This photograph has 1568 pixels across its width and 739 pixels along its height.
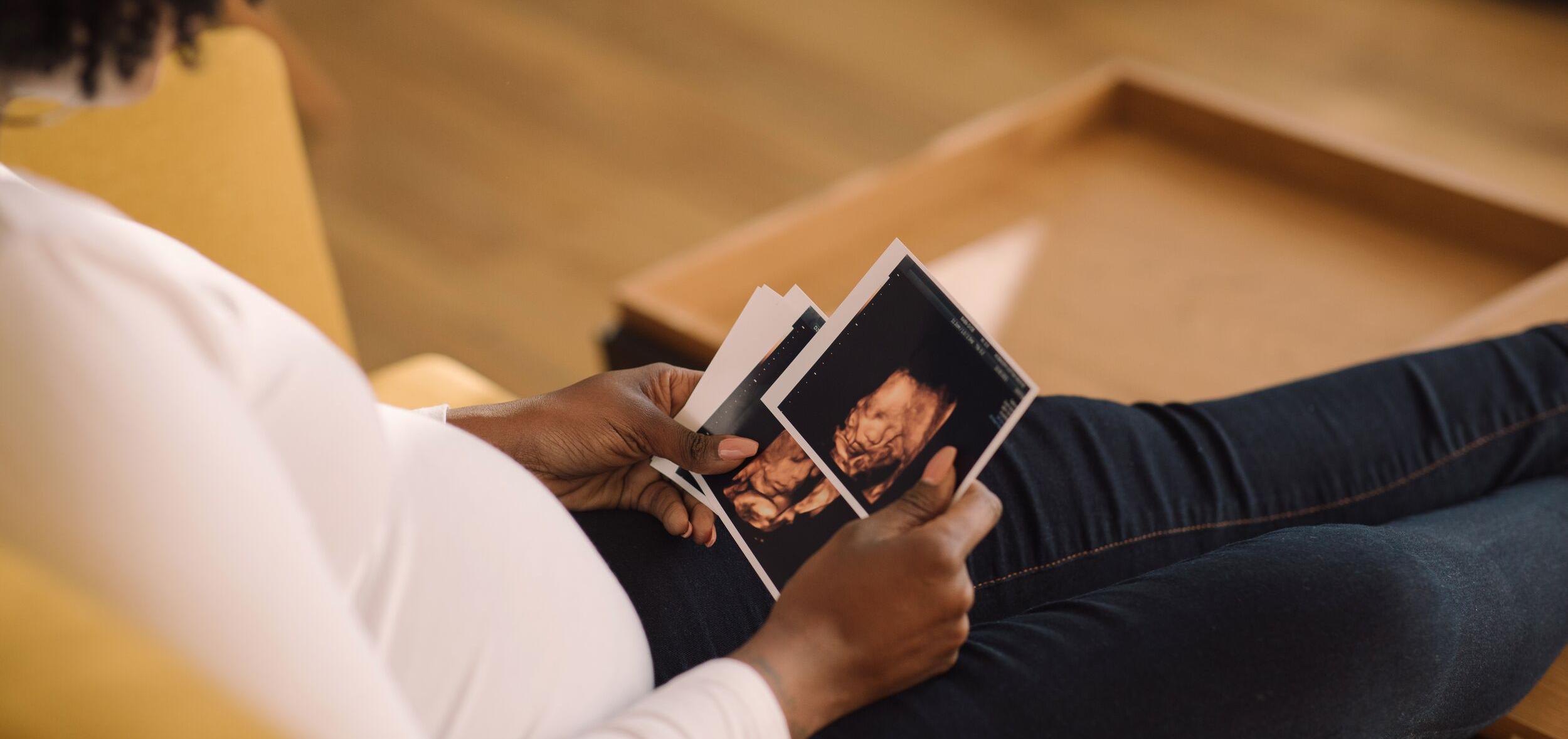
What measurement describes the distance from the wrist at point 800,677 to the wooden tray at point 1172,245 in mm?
749

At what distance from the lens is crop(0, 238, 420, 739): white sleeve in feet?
1.79

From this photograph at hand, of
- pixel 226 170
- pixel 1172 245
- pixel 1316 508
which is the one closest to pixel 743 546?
pixel 1316 508

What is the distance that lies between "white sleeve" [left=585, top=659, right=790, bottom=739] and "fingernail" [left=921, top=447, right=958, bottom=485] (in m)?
0.19

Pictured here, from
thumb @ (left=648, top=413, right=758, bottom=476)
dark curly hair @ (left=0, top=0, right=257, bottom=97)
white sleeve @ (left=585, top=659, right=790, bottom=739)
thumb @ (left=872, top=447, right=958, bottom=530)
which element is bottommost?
white sleeve @ (left=585, top=659, right=790, bottom=739)

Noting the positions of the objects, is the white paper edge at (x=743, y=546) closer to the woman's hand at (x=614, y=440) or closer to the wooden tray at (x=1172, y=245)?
the woman's hand at (x=614, y=440)

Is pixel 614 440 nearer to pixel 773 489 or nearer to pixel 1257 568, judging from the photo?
pixel 773 489

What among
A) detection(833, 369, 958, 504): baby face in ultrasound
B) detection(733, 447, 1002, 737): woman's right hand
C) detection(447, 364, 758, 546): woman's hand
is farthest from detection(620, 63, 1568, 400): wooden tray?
detection(733, 447, 1002, 737): woman's right hand

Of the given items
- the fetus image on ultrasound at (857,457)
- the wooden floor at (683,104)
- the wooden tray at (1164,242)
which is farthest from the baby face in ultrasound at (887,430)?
the wooden floor at (683,104)

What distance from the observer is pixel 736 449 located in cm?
93

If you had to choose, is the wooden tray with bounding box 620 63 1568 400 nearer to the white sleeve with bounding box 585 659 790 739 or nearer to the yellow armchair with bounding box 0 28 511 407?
the yellow armchair with bounding box 0 28 511 407

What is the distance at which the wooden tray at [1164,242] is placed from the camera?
1.59 meters

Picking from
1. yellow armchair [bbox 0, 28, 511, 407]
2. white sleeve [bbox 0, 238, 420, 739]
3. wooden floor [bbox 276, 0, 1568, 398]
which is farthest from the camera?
wooden floor [bbox 276, 0, 1568, 398]

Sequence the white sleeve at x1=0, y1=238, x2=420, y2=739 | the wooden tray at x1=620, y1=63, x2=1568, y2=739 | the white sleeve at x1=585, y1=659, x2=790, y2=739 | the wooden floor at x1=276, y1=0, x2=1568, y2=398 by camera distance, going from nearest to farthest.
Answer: the white sleeve at x1=0, y1=238, x2=420, y2=739 < the white sleeve at x1=585, y1=659, x2=790, y2=739 < the wooden tray at x1=620, y1=63, x2=1568, y2=739 < the wooden floor at x1=276, y1=0, x2=1568, y2=398

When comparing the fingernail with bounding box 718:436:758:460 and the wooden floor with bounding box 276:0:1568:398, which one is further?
the wooden floor with bounding box 276:0:1568:398
